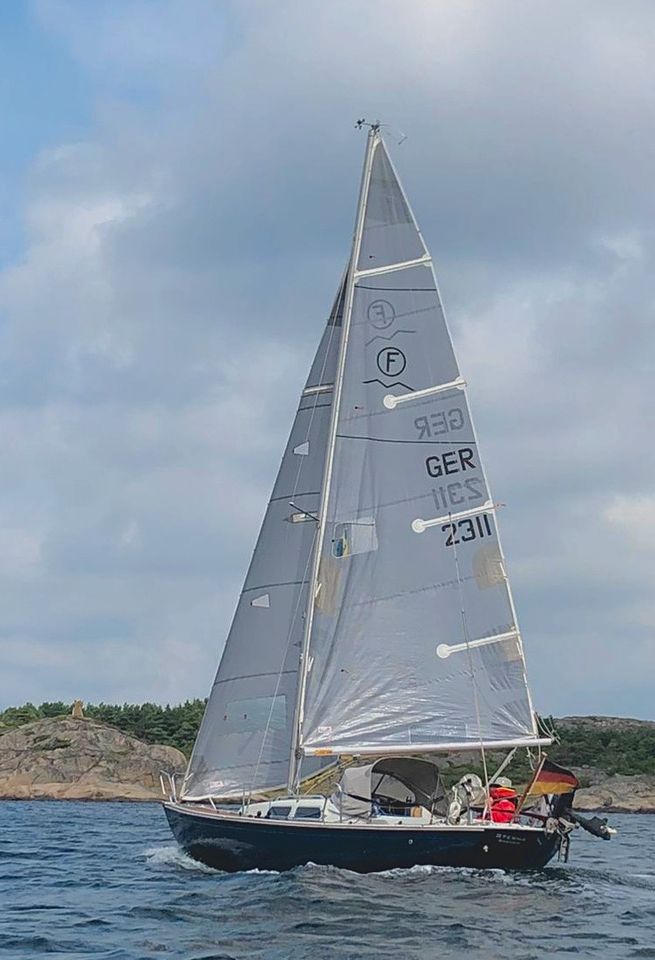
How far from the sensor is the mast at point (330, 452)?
28328 millimetres

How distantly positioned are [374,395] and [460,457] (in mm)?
2511

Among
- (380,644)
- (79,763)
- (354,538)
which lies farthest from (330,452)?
(79,763)

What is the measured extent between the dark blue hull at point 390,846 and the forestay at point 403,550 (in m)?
2.24

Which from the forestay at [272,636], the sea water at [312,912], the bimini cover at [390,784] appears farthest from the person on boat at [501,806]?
the forestay at [272,636]

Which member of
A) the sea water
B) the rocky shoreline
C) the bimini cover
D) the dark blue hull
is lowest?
the sea water

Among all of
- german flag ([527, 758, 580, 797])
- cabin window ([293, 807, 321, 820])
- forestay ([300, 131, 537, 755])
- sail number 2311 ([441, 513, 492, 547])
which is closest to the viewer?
cabin window ([293, 807, 321, 820])

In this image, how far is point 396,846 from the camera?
25.6 m

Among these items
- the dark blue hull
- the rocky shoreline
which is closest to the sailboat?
the dark blue hull

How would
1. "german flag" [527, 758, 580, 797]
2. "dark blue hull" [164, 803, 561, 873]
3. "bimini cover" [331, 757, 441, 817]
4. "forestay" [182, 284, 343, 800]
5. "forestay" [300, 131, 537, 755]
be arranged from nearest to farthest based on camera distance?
"dark blue hull" [164, 803, 561, 873]
"german flag" [527, 758, 580, 797]
"bimini cover" [331, 757, 441, 817]
"forestay" [300, 131, 537, 755]
"forestay" [182, 284, 343, 800]

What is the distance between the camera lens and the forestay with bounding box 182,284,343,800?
30125 millimetres

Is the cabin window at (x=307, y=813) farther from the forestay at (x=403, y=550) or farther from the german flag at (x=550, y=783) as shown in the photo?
the german flag at (x=550, y=783)

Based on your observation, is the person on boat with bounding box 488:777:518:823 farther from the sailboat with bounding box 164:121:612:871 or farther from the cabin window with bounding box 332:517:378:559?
the cabin window with bounding box 332:517:378:559

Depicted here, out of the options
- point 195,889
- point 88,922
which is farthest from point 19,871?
point 88,922

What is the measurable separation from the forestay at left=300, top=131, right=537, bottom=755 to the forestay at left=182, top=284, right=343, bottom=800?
5.79 feet
